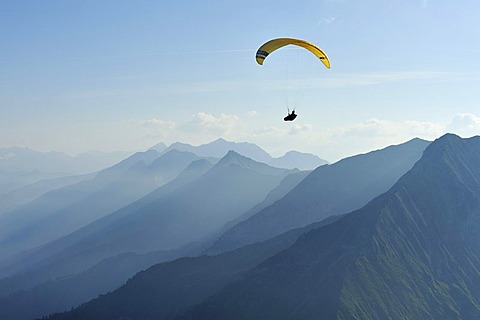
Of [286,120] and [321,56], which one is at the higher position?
[321,56]

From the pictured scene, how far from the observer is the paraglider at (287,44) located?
112 metres

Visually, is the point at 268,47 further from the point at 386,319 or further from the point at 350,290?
the point at 386,319

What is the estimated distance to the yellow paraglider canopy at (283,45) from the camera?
11194 cm

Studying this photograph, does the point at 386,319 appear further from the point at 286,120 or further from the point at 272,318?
the point at 286,120

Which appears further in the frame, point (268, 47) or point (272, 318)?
point (272, 318)

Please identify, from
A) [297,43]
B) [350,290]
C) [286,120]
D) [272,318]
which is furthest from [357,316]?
[297,43]

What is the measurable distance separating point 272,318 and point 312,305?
1831 centimetres

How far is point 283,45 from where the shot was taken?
114 m

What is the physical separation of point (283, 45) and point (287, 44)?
105 cm

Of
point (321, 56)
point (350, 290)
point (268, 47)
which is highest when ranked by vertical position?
point (268, 47)

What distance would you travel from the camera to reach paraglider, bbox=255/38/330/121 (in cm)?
11194

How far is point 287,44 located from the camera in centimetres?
11325

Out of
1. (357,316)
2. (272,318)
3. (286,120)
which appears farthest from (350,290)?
(286,120)

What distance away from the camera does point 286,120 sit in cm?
11288
